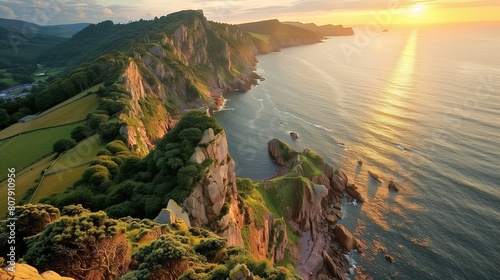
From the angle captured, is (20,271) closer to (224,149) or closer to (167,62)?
(224,149)

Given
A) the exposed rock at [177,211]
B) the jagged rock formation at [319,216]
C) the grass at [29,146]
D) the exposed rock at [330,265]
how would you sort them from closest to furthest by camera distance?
1. the exposed rock at [177,211]
2. the exposed rock at [330,265]
3. the jagged rock formation at [319,216]
4. the grass at [29,146]

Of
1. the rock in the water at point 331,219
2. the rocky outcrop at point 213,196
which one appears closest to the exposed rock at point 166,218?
the rocky outcrop at point 213,196

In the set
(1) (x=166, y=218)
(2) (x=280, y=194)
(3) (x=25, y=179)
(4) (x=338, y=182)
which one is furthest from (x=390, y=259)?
(3) (x=25, y=179)

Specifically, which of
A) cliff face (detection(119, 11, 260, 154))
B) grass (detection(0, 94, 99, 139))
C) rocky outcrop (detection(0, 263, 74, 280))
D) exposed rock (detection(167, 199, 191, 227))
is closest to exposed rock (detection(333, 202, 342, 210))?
exposed rock (detection(167, 199, 191, 227))

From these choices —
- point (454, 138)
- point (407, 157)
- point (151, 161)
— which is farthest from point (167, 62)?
point (454, 138)

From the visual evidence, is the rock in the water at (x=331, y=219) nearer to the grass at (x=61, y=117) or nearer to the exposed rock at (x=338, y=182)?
the exposed rock at (x=338, y=182)

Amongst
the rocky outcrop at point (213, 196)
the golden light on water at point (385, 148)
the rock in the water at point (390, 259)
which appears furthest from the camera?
the golden light on water at point (385, 148)
